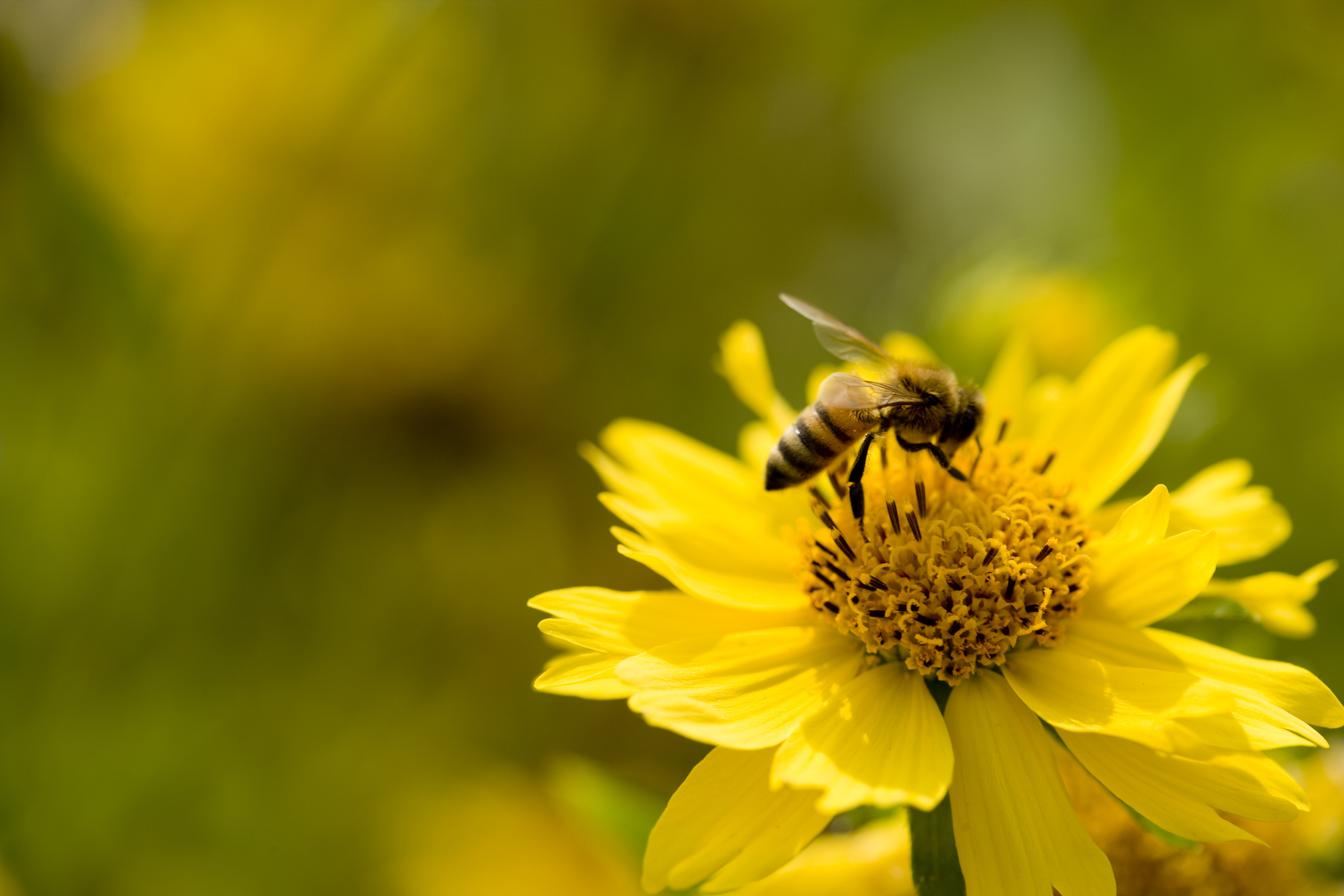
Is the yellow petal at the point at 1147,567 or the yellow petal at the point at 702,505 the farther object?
the yellow petal at the point at 702,505

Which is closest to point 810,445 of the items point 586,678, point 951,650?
point 951,650

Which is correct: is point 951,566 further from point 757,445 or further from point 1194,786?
point 757,445

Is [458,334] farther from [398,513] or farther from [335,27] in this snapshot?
[335,27]

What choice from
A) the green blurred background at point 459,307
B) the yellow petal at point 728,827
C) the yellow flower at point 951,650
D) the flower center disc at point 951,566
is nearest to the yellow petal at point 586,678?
the yellow flower at point 951,650

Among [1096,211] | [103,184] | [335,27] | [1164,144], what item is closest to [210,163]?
[103,184]

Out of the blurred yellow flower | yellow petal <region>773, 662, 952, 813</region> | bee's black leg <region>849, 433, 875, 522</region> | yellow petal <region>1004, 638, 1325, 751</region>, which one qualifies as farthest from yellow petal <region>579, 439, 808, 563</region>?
the blurred yellow flower

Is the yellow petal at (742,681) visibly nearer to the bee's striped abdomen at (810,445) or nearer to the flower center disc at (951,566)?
the flower center disc at (951,566)
